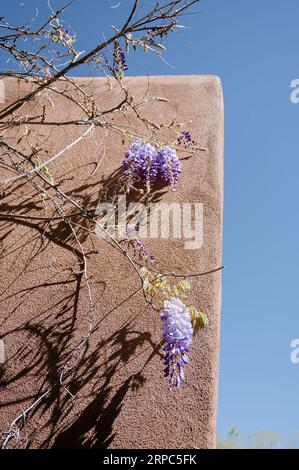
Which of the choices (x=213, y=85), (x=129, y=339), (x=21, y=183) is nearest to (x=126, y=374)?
(x=129, y=339)

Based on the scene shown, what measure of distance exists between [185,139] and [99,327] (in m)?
1.40

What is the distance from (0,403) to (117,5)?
204 centimetres

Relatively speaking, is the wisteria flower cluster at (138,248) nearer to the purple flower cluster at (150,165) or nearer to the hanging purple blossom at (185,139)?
the purple flower cluster at (150,165)

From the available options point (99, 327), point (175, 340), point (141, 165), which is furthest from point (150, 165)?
point (175, 340)

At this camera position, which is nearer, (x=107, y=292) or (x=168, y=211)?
(x=107, y=292)

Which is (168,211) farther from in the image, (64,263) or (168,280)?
(64,263)

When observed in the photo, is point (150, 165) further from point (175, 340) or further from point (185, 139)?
point (175, 340)

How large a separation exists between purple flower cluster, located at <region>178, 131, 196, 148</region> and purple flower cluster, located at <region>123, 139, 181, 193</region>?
0.13m

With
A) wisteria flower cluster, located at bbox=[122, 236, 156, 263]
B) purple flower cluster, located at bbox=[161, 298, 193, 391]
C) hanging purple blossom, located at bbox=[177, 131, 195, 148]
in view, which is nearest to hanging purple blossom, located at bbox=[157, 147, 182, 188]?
hanging purple blossom, located at bbox=[177, 131, 195, 148]

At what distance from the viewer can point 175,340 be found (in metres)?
2.66

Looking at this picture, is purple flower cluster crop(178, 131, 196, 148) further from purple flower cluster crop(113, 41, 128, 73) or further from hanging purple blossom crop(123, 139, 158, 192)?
purple flower cluster crop(113, 41, 128, 73)
